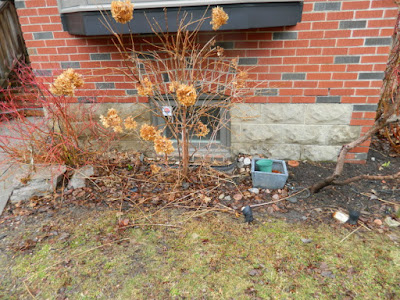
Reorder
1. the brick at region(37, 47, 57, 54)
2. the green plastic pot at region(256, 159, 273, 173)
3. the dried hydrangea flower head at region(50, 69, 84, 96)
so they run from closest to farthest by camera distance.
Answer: the dried hydrangea flower head at region(50, 69, 84, 96), the green plastic pot at region(256, 159, 273, 173), the brick at region(37, 47, 57, 54)

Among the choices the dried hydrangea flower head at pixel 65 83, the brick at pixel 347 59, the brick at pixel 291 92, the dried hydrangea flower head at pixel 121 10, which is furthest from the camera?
the brick at pixel 291 92

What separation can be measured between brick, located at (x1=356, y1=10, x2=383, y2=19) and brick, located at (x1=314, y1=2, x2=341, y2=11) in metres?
0.21

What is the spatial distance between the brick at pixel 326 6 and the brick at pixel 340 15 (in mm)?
50

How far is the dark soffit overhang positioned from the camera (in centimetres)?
275

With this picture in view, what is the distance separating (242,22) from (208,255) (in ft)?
6.99

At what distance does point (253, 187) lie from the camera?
3055mm

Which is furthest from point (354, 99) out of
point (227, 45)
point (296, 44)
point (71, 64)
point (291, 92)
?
point (71, 64)

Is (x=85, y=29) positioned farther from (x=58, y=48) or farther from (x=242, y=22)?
(x=242, y=22)

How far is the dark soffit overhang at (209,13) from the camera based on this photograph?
9.02 ft

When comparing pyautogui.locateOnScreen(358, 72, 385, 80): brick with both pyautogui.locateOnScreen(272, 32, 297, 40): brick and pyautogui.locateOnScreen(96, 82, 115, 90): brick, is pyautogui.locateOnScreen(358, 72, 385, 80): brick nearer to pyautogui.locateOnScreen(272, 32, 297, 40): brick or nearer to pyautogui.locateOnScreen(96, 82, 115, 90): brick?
pyautogui.locateOnScreen(272, 32, 297, 40): brick

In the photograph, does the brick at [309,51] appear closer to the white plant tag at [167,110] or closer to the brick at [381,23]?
the brick at [381,23]

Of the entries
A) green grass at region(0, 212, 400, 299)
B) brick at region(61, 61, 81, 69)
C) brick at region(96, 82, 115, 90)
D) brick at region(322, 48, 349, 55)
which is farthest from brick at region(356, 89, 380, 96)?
brick at region(61, 61, 81, 69)

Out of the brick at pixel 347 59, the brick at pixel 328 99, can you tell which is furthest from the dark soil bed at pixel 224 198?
the brick at pixel 347 59

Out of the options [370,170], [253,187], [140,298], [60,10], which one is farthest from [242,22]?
[140,298]
